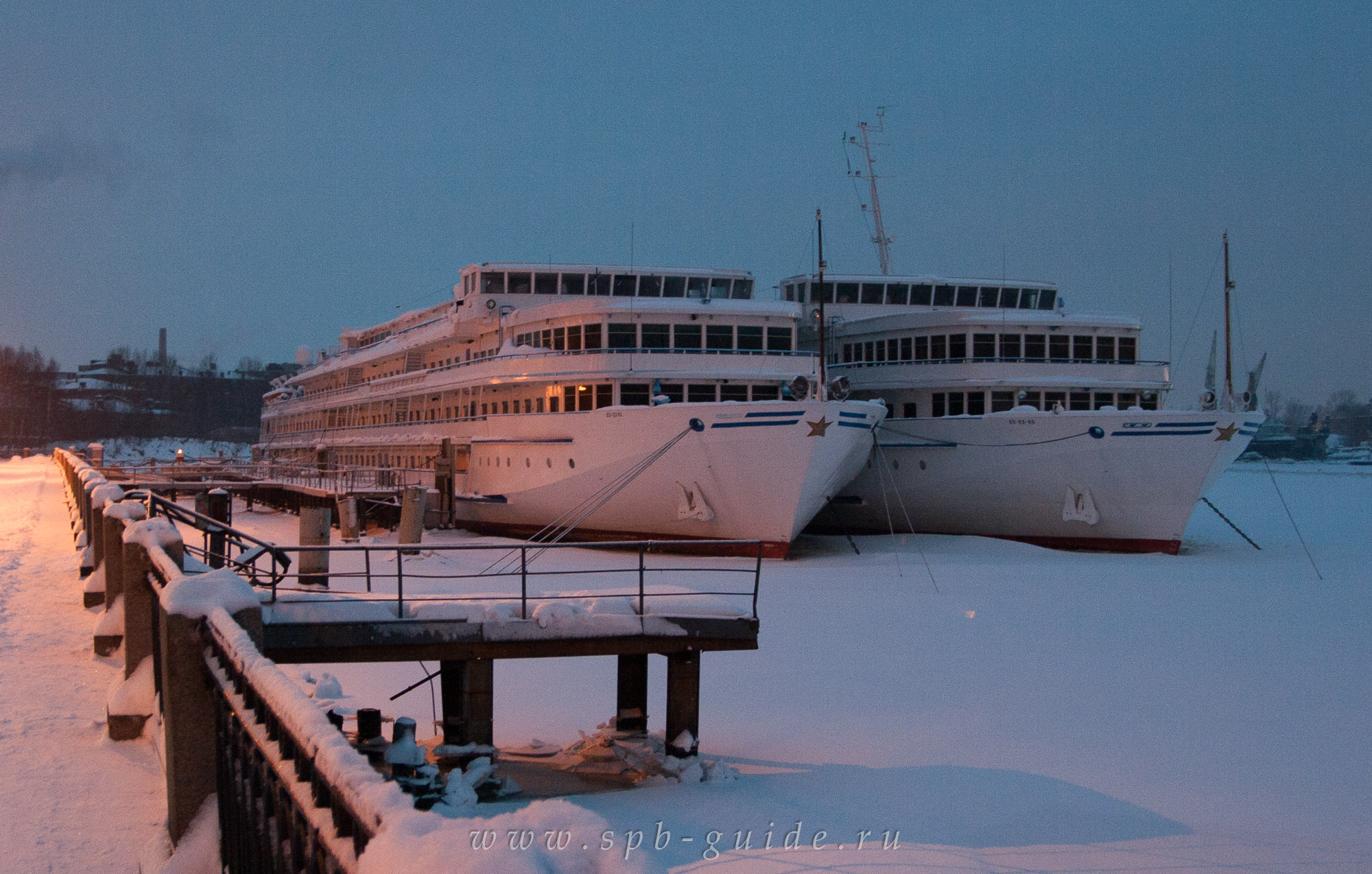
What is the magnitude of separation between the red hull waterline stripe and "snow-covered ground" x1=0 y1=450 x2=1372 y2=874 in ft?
8.07

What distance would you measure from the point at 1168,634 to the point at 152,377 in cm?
14183

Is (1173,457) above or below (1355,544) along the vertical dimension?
above

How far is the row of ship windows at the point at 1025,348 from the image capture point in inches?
1161

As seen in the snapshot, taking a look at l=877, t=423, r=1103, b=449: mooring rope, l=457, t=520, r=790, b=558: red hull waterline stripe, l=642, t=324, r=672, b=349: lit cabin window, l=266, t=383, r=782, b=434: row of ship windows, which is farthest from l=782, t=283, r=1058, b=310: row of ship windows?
l=457, t=520, r=790, b=558: red hull waterline stripe

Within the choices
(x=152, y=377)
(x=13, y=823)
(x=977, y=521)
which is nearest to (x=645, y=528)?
(x=977, y=521)

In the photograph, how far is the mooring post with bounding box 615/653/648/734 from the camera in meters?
11.6

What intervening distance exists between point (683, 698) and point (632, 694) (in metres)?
0.91

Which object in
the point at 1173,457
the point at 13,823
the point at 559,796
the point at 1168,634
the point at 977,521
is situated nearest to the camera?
the point at 13,823

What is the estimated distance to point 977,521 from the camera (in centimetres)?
2834

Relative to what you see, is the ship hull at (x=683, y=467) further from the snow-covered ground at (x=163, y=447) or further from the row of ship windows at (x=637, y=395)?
the snow-covered ground at (x=163, y=447)

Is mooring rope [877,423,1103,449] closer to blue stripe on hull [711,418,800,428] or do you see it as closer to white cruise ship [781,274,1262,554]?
white cruise ship [781,274,1262,554]

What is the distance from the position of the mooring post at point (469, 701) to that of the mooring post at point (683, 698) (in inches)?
69.8

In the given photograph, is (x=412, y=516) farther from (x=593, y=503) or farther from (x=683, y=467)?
(x=683, y=467)

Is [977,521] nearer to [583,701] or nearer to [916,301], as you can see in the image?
[916,301]
